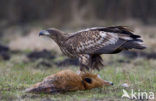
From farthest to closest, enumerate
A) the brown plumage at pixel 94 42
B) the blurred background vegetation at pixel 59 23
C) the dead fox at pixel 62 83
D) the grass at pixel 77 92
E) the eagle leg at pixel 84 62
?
1. the blurred background vegetation at pixel 59 23
2. the brown plumage at pixel 94 42
3. the eagle leg at pixel 84 62
4. the dead fox at pixel 62 83
5. the grass at pixel 77 92

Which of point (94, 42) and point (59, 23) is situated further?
point (59, 23)

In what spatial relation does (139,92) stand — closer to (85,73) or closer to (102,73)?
(85,73)

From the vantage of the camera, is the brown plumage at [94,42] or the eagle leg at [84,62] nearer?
the eagle leg at [84,62]

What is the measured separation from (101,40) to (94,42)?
6.1 inches

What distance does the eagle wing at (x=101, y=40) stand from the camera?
28.5 ft

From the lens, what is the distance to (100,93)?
7.68 m

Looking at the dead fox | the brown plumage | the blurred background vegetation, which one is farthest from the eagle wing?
the blurred background vegetation

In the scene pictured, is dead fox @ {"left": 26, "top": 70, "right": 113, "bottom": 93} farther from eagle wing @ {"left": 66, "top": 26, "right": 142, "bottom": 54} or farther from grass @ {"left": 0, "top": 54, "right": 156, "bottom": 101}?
eagle wing @ {"left": 66, "top": 26, "right": 142, "bottom": 54}

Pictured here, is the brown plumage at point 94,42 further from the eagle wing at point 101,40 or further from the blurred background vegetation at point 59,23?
the blurred background vegetation at point 59,23

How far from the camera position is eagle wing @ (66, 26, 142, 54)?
8.70 m

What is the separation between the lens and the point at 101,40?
8812 millimetres

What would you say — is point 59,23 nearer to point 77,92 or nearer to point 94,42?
point 94,42

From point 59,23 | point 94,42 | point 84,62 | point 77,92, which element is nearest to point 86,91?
point 77,92

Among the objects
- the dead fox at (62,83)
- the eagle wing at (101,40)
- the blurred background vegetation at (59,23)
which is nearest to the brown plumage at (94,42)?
the eagle wing at (101,40)
